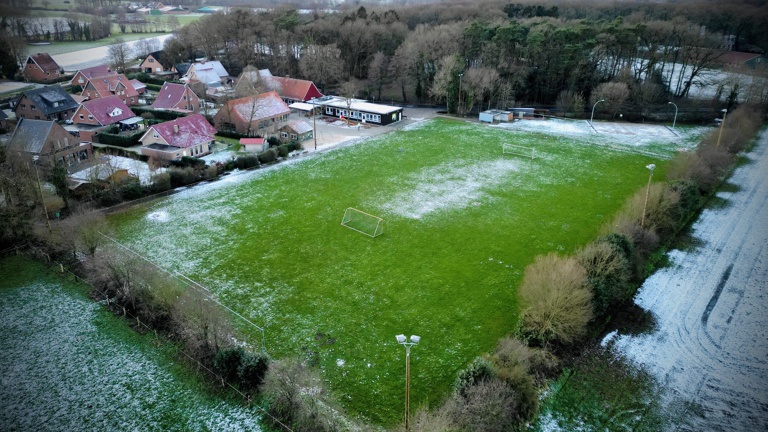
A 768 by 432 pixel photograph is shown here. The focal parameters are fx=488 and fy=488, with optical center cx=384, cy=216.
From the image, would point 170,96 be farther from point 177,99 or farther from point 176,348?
point 176,348

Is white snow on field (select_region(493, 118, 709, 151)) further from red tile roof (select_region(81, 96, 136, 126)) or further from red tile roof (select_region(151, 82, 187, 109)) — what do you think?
red tile roof (select_region(81, 96, 136, 126))

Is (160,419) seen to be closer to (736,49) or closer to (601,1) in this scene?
(736,49)

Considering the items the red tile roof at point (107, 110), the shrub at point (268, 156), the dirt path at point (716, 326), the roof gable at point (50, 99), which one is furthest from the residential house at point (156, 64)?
the dirt path at point (716, 326)

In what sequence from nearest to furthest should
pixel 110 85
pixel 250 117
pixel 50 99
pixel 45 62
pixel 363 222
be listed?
pixel 363 222
pixel 250 117
pixel 50 99
pixel 110 85
pixel 45 62

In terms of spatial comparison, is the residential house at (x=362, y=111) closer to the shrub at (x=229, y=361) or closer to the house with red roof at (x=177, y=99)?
the house with red roof at (x=177, y=99)

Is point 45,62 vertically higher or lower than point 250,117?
higher

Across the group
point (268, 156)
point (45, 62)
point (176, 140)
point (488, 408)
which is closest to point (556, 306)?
point (488, 408)

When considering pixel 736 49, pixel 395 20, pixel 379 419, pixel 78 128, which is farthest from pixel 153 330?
pixel 736 49
